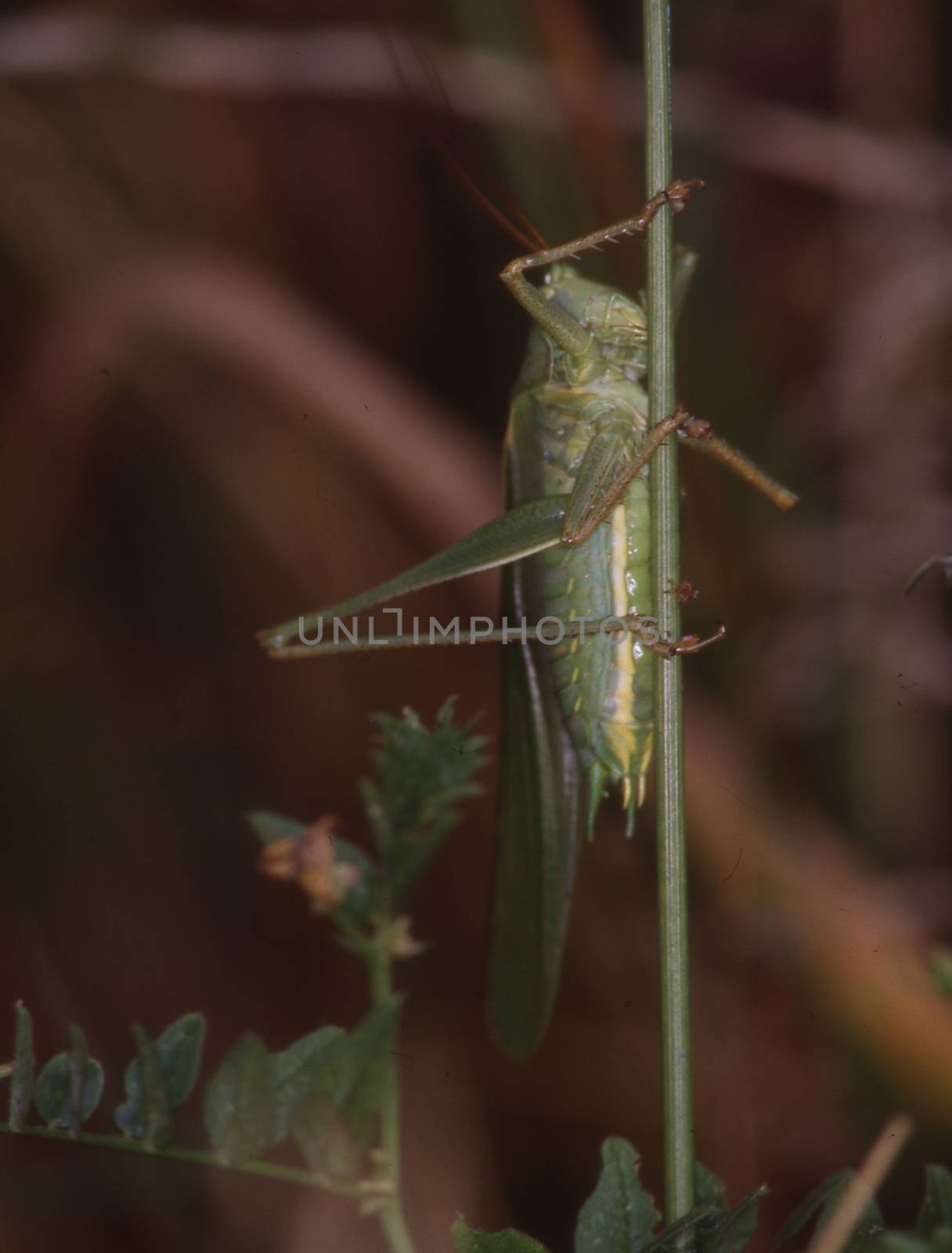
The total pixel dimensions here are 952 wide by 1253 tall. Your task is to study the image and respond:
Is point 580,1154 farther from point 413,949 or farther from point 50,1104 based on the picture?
point 50,1104

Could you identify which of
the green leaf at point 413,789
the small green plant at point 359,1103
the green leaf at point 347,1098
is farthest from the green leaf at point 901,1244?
the green leaf at point 413,789

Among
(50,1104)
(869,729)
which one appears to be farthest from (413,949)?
(869,729)

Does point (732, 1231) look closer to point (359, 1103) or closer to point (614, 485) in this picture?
point (359, 1103)

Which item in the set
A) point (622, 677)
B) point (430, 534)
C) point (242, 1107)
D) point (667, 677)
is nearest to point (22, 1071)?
point (242, 1107)

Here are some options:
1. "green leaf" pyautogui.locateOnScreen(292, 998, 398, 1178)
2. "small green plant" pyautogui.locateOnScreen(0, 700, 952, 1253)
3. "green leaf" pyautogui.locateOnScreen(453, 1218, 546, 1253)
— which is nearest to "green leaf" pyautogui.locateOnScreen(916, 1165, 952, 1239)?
"small green plant" pyautogui.locateOnScreen(0, 700, 952, 1253)

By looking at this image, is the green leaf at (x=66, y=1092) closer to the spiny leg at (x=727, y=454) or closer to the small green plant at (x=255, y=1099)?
the small green plant at (x=255, y=1099)
